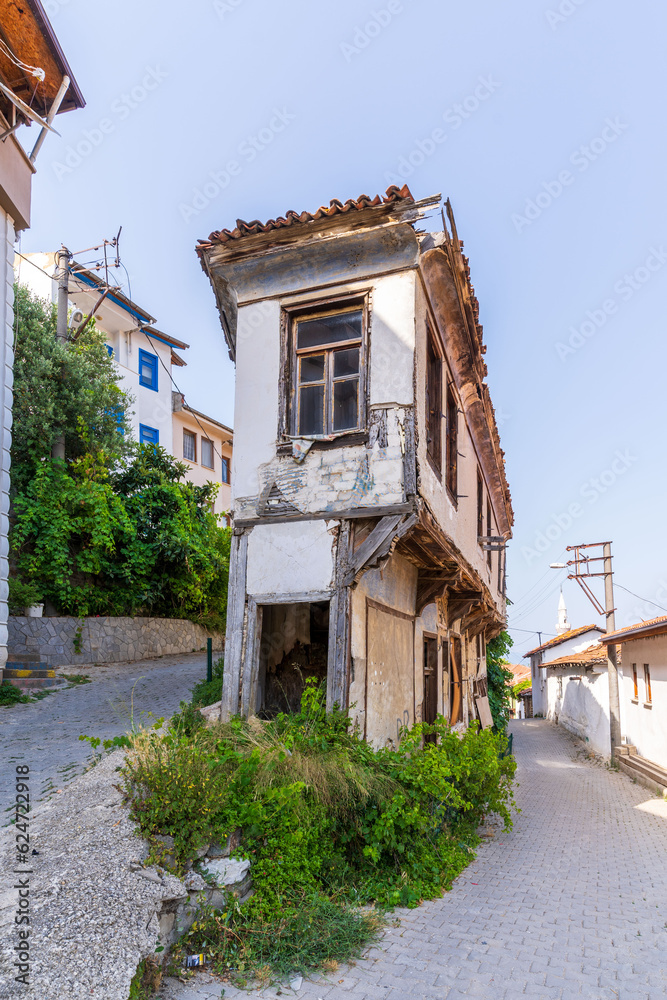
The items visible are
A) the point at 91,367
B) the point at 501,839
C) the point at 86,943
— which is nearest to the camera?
the point at 86,943

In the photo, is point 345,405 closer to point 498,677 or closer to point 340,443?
point 340,443

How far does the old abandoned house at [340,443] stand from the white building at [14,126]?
4.43 m

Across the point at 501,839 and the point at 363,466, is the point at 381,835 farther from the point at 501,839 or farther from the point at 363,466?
the point at 501,839

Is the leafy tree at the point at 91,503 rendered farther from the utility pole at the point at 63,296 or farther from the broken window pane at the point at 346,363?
the broken window pane at the point at 346,363

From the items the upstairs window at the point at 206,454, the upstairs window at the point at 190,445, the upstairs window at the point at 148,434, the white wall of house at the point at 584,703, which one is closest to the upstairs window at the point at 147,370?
the upstairs window at the point at 148,434

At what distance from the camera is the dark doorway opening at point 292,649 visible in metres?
8.81

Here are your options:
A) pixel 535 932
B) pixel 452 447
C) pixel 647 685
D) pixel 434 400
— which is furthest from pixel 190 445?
pixel 535 932

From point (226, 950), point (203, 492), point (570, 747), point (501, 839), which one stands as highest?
point (203, 492)

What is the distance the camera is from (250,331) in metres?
8.16

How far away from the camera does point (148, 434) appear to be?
81.3 ft

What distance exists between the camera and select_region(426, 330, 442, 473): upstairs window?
27.3ft

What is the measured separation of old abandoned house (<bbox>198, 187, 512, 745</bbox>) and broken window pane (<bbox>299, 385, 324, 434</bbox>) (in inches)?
0.7

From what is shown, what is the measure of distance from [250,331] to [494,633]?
14.0 meters

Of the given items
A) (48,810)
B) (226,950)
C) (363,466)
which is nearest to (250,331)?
(363,466)
